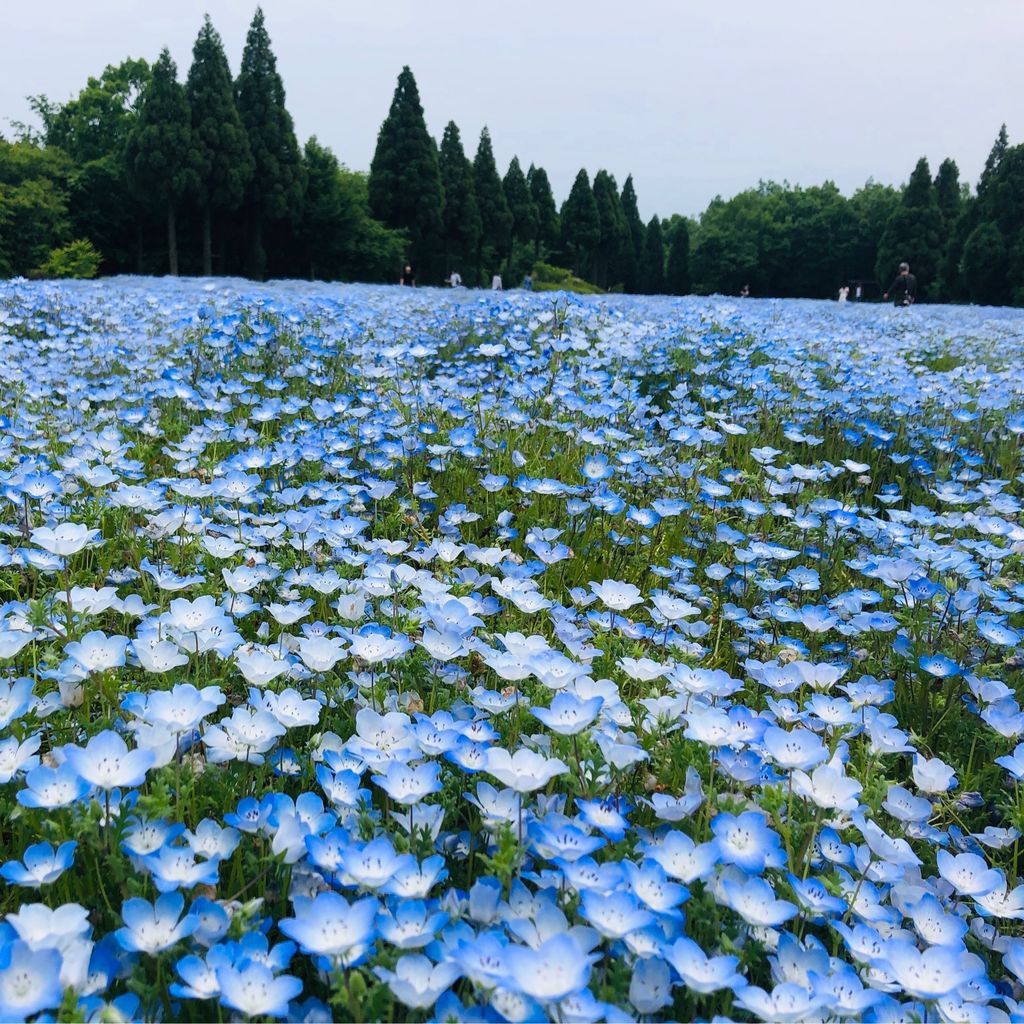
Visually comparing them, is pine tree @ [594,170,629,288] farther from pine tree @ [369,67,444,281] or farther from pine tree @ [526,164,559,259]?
pine tree @ [369,67,444,281]

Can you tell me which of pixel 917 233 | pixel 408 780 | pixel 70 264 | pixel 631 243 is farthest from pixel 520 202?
pixel 408 780

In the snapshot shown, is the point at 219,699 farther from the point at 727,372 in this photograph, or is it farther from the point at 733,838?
the point at 727,372

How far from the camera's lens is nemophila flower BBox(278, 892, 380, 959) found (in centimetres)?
95

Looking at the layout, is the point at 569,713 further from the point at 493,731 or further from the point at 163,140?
the point at 163,140

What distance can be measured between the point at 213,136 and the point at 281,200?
2583mm

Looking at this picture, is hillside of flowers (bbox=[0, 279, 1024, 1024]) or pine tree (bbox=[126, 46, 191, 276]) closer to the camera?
hillside of flowers (bbox=[0, 279, 1024, 1024])

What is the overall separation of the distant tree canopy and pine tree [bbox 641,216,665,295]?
9.19 m

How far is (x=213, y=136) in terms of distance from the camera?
23906mm

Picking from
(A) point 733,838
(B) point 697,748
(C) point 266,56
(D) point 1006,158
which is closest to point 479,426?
(B) point 697,748

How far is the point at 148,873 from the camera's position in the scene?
1.17 meters

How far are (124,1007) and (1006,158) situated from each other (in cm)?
3664

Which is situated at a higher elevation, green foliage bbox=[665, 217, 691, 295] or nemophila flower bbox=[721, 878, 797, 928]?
green foliage bbox=[665, 217, 691, 295]

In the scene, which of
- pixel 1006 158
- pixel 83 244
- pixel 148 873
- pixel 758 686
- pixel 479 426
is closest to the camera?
pixel 148 873

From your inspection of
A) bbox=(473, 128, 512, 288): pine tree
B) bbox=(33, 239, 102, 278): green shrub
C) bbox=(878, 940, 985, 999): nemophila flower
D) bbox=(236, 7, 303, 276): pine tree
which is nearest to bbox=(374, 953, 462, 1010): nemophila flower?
bbox=(878, 940, 985, 999): nemophila flower
